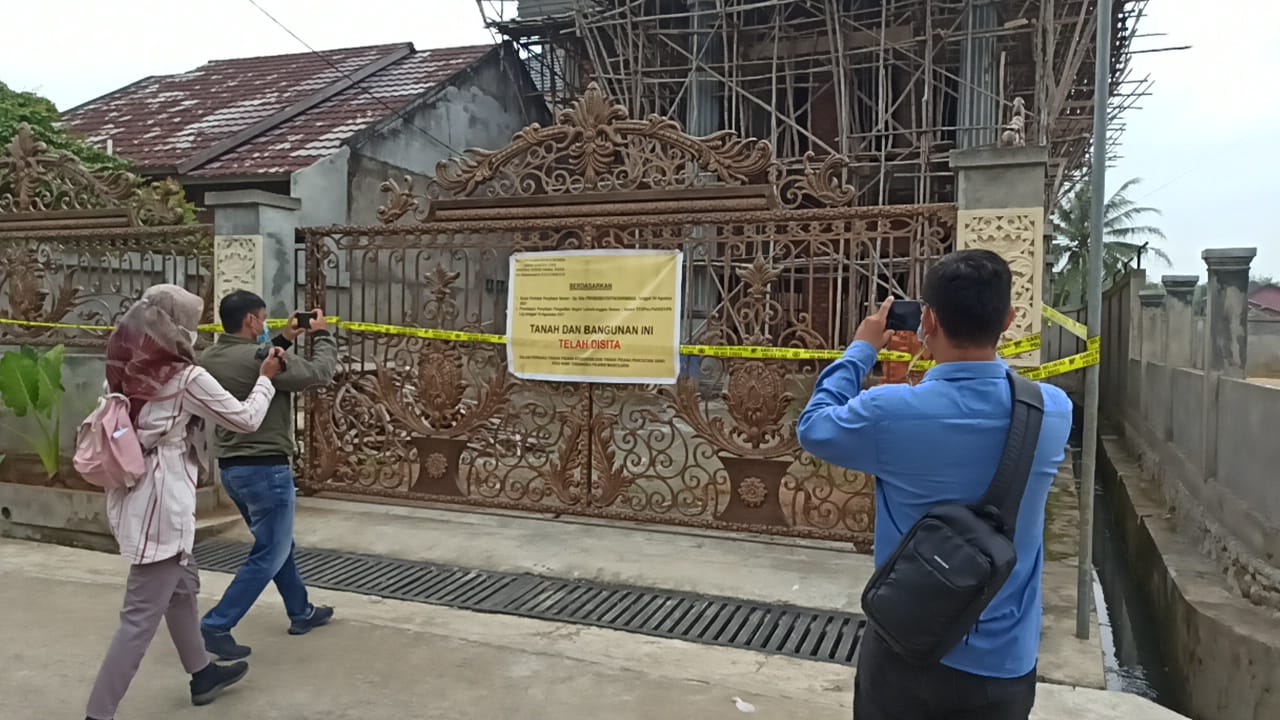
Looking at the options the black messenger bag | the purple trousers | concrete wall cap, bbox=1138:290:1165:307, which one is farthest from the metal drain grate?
concrete wall cap, bbox=1138:290:1165:307

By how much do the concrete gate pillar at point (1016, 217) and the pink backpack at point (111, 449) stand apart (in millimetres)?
3926

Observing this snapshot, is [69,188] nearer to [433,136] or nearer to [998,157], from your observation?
[433,136]

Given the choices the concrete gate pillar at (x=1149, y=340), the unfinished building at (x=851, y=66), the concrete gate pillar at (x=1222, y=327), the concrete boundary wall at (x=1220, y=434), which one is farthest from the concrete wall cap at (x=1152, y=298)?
the concrete gate pillar at (x=1222, y=327)

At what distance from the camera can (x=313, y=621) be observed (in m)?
3.85

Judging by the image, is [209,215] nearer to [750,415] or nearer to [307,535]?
[307,535]

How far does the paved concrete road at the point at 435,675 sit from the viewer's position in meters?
3.10

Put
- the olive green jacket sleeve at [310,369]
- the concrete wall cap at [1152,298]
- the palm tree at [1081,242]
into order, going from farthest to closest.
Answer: the palm tree at [1081,242] < the concrete wall cap at [1152,298] < the olive green jacket sleeve at [310,369]

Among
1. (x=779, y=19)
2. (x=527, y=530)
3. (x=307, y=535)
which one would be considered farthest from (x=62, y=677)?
(x=779, y=19)

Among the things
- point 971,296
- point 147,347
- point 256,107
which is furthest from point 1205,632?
point 256,107

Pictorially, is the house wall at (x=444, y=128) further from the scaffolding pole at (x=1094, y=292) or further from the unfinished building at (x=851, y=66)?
the scaffolding pole at (x=1094, y=292)

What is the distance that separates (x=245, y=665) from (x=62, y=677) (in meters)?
0.73

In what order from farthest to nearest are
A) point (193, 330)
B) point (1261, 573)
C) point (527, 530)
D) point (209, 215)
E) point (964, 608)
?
point (209, 215) → point (527, 530) → point (1261, 573) → point (193, 330) → point (964, 608)

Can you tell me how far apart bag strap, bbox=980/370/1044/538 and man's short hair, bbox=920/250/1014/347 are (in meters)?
0.17

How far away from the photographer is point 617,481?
5.54 m
